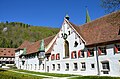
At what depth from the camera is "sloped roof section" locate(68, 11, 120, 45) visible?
32.7 meters

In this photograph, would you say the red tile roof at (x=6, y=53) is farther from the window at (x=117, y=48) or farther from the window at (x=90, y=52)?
the window at (x=117, y=48)

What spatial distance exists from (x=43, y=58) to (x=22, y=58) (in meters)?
21.6

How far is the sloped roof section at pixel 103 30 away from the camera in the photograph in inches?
1287

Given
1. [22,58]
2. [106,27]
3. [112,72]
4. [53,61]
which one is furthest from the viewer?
[22,58]

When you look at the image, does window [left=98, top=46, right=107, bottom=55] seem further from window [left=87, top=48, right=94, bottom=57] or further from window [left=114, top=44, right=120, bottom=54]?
window [left=114, top=44, right=120, bottom=54]

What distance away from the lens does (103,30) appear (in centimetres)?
3556

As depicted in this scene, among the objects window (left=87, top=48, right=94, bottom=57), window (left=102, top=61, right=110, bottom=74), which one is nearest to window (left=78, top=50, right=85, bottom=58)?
window (left=87, top=48, right=94, bottom=57)

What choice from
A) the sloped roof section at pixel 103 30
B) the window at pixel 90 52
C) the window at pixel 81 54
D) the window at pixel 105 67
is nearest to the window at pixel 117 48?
the sloped roof section at pixel 103 30

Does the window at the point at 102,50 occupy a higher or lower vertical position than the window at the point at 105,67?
higher

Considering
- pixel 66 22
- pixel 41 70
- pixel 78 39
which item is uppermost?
pixel 66 22

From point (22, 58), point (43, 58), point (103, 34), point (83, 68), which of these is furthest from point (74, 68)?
point (22, 58)

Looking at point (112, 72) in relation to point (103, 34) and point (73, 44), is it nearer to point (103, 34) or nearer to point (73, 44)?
point (103, 34)

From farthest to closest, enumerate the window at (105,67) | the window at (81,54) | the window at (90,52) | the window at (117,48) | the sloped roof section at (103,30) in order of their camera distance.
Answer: the window at (81,54), the window at (90,52), the sloped roof section at (103,30), the window at (105,67), the window at (117,48)

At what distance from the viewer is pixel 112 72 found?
100 ft
